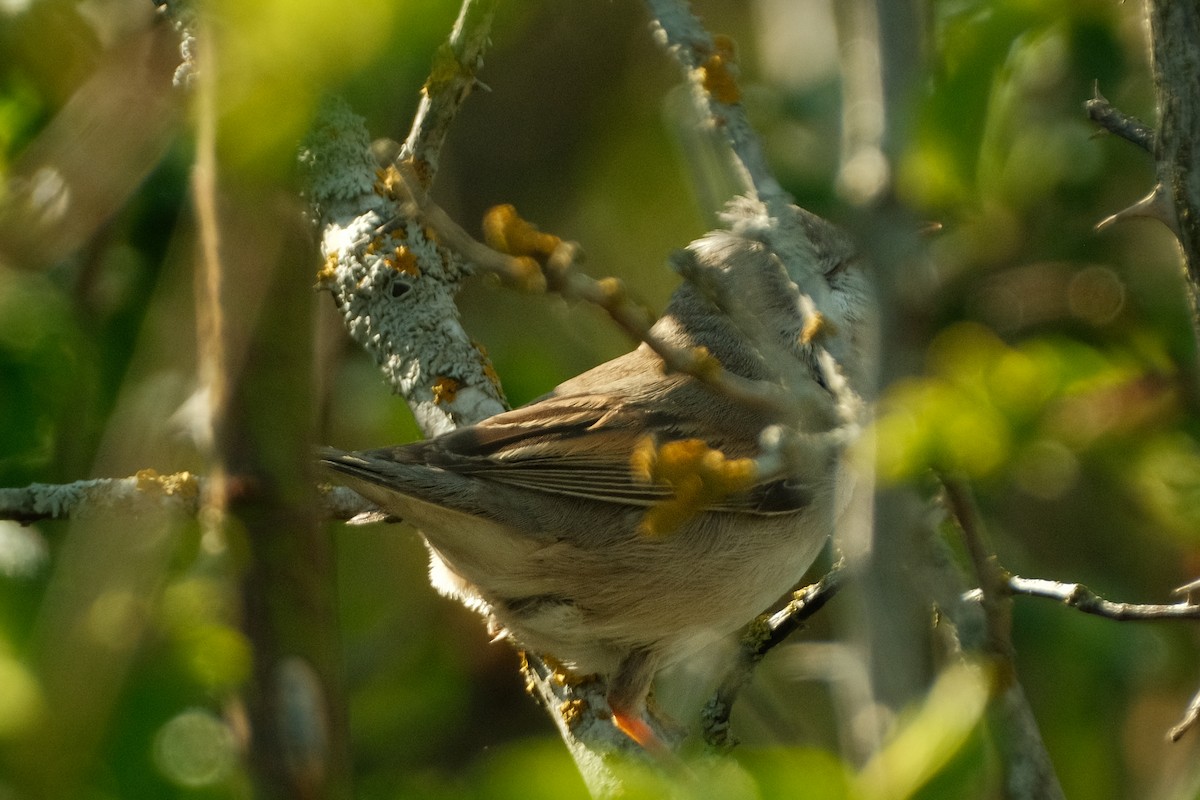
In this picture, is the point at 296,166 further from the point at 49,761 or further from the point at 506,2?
the point at 506,2

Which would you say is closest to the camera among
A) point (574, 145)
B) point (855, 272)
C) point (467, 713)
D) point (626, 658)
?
point (626, 658)

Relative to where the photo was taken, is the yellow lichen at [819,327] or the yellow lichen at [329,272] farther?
the yellow lichen at [329,272]

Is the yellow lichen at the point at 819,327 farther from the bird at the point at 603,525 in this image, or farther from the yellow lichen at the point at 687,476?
the bird at the point at 603,525

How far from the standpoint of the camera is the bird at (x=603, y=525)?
3.28m

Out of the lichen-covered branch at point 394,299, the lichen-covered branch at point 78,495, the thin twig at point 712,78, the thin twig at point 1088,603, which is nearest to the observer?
the thin twig at point 1088,603

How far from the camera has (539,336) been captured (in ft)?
16.9

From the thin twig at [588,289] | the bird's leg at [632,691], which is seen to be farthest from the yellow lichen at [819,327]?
the bird's leg at [632,691]

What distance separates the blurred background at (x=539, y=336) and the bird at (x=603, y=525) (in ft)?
0.96

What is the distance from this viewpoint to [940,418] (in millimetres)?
1271

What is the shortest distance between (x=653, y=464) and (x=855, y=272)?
8.39 ft

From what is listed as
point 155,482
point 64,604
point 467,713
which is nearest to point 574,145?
point 467,713

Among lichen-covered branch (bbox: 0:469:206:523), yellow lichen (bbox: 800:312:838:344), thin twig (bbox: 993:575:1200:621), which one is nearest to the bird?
lichen-covered branch (bbox: 0:469:206:523)

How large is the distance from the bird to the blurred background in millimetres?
293

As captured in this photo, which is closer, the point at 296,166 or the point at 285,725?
the point at 285,725
